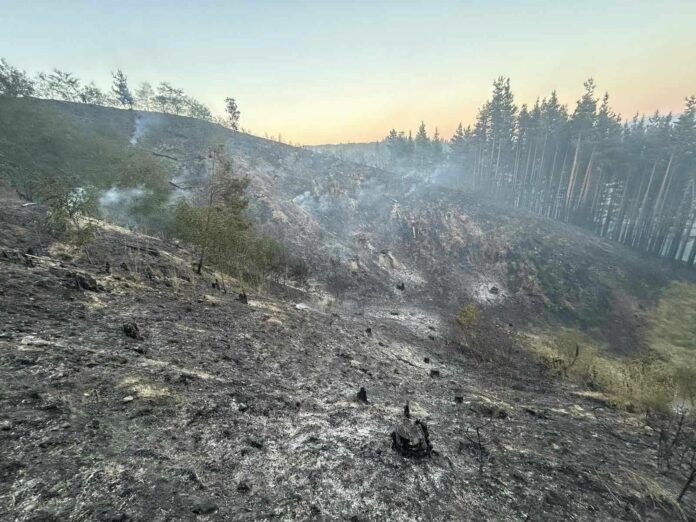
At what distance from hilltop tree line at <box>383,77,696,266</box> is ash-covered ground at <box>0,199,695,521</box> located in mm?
48128

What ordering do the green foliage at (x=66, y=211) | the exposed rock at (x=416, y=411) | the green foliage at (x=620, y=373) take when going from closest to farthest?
1. the exposed rock at (x=416, y=411)
2. the green foliage at (x=66, y=211)
3. the green foliage at (x=620, y=373)

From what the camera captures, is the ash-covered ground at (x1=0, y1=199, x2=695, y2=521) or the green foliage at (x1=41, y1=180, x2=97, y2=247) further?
the green foliage at (x1=41, y1=180, x2=97, y2=247)

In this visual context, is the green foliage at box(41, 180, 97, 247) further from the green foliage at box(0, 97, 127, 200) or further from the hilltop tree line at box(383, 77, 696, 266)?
the hilltop tree line at box(383, 77, 696, 266)

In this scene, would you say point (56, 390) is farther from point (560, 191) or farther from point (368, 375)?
point (560, 191)

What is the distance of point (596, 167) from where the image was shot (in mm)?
52406

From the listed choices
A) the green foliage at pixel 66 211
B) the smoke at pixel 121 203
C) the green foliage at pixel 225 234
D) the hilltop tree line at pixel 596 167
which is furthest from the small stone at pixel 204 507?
the hilltop tree line at pixel 596 167

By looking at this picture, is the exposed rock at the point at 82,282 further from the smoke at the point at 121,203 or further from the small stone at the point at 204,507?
the smoke at the point at 121,203

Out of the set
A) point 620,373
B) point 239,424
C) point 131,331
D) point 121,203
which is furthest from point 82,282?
point 620,373

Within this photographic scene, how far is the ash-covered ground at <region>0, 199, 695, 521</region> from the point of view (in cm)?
525

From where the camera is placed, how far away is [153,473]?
5363mm

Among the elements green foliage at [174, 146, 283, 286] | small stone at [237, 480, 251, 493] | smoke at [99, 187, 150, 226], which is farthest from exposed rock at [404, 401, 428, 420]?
smoke at [99, 187, 150, 226]

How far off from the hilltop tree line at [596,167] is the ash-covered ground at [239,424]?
48128 millimetres

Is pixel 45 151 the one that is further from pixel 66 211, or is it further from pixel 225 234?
pixel 225 234

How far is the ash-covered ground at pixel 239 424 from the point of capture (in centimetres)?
525
